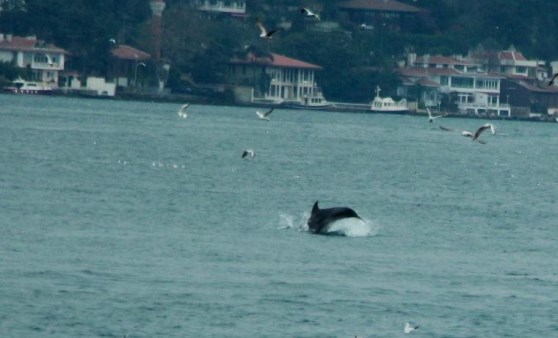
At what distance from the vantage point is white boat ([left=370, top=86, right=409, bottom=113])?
148 meters

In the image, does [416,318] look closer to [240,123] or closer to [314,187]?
[314,187]

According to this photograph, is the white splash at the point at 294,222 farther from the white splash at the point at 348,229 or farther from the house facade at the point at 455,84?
the house facade at the point at 455,84

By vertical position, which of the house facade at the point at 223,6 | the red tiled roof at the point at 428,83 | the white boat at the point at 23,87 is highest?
the house facade at the point at 223,6

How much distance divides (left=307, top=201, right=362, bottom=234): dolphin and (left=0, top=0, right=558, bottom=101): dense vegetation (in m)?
96.5

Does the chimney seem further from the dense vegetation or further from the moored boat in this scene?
the moored boat

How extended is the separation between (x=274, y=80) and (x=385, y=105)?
7480 mm

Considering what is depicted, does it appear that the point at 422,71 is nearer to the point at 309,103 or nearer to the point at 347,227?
the point at 309,103

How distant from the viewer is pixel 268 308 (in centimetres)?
3225

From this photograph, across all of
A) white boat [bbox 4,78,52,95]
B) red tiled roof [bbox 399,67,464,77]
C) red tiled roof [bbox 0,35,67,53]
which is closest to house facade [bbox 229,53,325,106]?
red tiled roof [bbox 399,67,464,77]

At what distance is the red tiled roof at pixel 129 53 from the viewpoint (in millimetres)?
143762

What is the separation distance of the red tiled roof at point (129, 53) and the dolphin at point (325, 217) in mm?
99958

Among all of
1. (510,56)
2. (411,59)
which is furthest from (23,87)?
(510,56)

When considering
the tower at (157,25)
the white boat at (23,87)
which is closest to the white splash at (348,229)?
the white boat at (23,87)

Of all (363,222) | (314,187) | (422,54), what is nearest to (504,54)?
(422,54)
